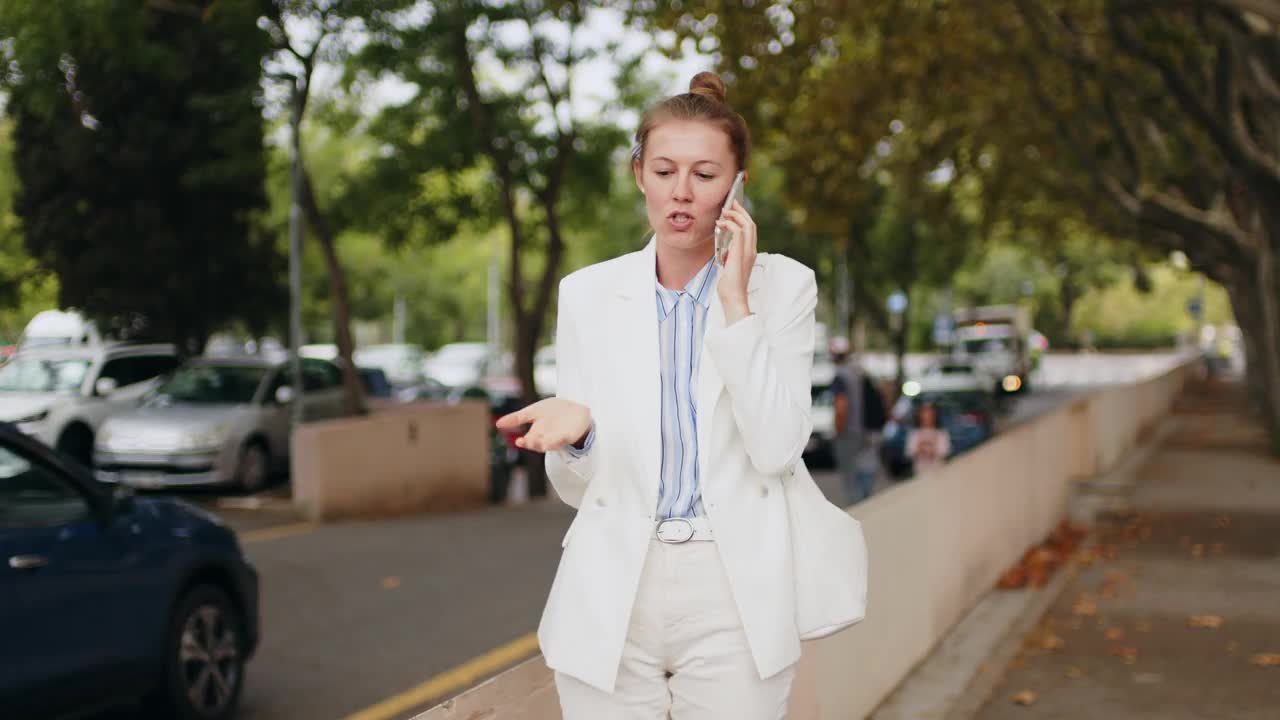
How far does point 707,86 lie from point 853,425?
12894 mm

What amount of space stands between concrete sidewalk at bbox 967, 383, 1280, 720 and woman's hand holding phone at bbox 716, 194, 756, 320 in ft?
14.2

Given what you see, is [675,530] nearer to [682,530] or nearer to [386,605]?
[682,530]

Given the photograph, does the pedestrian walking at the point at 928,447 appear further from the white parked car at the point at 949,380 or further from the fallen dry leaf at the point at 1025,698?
the white parked car at the point at 949,380

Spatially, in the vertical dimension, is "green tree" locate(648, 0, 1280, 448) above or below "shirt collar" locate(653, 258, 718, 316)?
above

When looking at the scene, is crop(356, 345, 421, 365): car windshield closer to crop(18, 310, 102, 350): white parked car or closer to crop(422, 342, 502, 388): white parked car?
crop(422, 342, 502, 388): white parked car

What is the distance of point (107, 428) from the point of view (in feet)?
61.6

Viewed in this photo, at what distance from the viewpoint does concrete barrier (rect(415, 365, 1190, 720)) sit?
3541mm

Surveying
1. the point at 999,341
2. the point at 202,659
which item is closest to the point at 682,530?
the point at 202,659

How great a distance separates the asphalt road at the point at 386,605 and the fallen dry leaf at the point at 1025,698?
2.78 m

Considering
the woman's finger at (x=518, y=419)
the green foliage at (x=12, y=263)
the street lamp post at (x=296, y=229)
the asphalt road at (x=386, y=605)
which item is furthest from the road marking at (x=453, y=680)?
the green foliage at (x=12, y=263)

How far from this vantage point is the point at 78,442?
1980cm

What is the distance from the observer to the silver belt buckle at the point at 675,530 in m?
2.69

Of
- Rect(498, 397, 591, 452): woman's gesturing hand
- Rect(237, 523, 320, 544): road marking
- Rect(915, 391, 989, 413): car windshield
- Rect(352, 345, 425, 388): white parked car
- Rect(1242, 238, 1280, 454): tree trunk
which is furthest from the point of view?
Rect(352, 345, 425, 388): white parked car

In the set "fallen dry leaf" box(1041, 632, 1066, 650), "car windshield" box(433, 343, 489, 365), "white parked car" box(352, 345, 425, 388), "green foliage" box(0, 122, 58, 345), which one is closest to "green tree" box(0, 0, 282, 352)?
"green foliage" box(0, 122, 58, 345)
